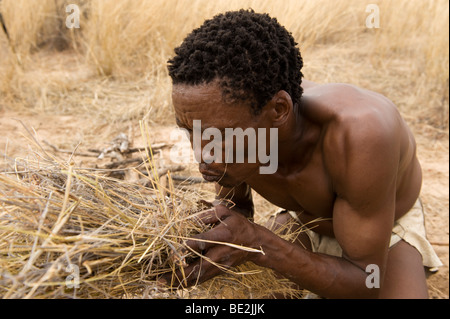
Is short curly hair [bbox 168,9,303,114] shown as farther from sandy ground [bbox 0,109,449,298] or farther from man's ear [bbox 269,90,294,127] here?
sandy ground [bbox 0,109,449,298]

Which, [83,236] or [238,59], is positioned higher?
[238,59]

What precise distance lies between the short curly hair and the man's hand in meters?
0.32

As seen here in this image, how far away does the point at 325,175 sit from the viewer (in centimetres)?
145

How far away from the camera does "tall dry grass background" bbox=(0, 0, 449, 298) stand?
3498 mm

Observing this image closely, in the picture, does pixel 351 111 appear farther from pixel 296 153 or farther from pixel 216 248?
pixel 216 248

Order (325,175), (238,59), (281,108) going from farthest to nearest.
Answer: (325,175), (281,108), (238,59)

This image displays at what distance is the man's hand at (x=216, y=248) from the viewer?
114 centimetres

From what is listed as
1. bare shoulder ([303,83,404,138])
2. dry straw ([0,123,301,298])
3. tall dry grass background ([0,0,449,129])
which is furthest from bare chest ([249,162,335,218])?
tall dry grass background ([0,0,449,129])

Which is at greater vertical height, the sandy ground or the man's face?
the man's face

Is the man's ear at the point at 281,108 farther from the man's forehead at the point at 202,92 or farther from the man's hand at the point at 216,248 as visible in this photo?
the man's hand at the point at 216,248

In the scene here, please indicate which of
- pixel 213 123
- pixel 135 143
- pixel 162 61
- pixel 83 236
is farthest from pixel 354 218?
pixel 162 61

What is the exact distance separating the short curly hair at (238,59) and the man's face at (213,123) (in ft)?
0.07

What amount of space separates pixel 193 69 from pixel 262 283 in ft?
2.63

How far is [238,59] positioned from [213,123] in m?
0.18
